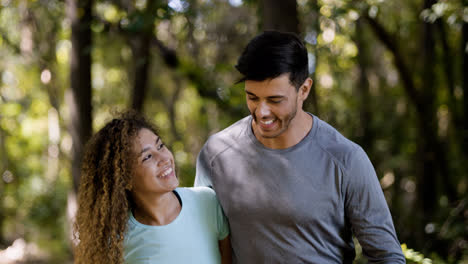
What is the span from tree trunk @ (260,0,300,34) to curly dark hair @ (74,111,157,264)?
1.69m

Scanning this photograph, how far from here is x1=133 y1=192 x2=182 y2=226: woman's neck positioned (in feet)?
7.22

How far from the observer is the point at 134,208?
2.28m

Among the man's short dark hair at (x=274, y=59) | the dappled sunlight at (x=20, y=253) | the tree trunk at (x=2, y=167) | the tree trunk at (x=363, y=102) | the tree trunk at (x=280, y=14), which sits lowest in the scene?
the dappled sunlight at (x=20, y=253)

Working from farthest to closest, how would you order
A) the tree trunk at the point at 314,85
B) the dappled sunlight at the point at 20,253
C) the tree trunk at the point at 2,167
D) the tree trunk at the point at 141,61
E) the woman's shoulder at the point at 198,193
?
the tree trunk at the point at 2,167
the dappled sunlight at the point at 20,253
the tree trunk at the point at 141,61
the tree trunk at the point at 314,85
the woman's shoulder at the point at 198,193

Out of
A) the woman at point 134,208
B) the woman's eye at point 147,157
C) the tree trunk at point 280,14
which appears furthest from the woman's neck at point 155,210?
the tree trunk at point 280,14

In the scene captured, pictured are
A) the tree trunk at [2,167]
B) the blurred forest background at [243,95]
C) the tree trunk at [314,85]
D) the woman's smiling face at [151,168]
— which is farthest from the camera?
the tree trunk at [2,167]

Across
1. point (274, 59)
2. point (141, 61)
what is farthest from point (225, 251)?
point (141, 61)

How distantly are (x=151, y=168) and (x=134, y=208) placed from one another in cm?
29

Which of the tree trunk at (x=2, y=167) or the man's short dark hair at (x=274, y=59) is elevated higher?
the man's short dark hair at (x=274, y=59)

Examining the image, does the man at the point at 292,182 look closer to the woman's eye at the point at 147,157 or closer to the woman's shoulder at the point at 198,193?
the woman's shoulder at the point at 198,193

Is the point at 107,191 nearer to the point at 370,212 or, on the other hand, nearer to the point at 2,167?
the point at 370,212

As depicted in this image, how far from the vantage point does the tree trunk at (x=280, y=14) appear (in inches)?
139

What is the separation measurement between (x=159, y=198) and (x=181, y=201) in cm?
15

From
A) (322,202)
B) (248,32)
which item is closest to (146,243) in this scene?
(322,202)
